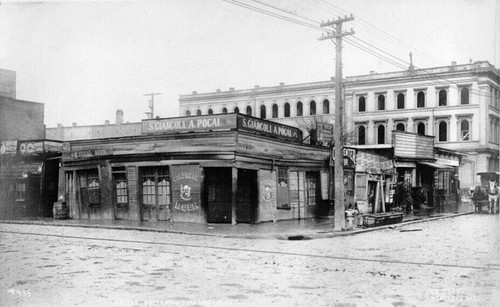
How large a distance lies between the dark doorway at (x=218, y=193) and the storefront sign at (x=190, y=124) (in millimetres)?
1722

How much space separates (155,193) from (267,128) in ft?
17.3

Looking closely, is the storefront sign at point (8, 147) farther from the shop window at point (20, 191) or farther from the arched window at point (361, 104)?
the arched window at point (361, 104)

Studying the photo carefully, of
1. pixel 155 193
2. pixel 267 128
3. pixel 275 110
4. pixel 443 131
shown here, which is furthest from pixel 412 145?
pixel 275 110

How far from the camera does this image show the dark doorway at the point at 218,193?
19.2 metres

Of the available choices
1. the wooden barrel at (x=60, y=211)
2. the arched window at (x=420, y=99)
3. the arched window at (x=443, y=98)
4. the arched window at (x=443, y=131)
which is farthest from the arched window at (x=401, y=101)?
the wooden barrel at (x=60, y=211)

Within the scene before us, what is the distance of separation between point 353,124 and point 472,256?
4975 centimetres

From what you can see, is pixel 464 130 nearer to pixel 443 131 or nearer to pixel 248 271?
pixel 443 131

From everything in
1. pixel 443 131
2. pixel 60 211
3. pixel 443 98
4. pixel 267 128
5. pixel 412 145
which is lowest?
pixel 60 211

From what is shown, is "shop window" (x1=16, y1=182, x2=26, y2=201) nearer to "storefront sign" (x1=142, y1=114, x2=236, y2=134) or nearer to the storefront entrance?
"storefront sign" (x1=142, y1=114, x2=236, y2=134)

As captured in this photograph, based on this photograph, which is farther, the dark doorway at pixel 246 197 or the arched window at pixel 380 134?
the arched window at pixel 380 134

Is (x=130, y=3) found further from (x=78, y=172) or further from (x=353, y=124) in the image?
(x=353, y=124)

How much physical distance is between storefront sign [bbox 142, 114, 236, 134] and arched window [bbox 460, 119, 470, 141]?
32.2 meters

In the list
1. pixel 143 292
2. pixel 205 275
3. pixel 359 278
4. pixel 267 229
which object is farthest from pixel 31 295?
pixel 267 229

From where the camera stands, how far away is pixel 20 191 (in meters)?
25.0
